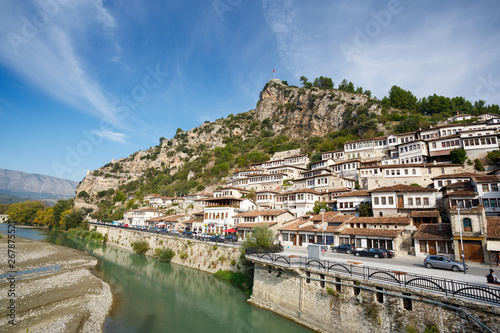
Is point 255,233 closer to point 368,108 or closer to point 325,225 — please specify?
point 325,225

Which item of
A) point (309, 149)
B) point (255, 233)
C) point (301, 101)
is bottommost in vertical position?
point (255, 233)

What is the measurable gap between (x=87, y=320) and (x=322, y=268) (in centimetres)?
1869

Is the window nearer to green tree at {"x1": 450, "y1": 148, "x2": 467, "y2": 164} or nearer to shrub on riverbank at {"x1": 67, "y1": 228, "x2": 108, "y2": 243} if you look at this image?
green tree at {"x1": 450, "y1": 148, "x2": 467, "y2": 164}

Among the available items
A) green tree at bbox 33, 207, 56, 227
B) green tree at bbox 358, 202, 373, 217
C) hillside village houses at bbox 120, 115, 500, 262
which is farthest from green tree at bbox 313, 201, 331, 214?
green tree at bbox 33, 207, 56, 227

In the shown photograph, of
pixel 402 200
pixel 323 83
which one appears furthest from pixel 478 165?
pixel 323 83

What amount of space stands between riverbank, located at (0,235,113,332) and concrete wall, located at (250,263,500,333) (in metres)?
13.8

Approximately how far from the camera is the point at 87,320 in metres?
18.9

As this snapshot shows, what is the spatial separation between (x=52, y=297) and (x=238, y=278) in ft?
59.9

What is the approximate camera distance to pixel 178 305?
23422mm

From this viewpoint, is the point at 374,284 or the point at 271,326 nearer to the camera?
the point at 374,284

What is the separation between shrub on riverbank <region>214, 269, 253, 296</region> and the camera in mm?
25681

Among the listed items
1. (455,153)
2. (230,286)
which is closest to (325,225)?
(230,286)

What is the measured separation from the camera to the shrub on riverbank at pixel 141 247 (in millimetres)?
46938

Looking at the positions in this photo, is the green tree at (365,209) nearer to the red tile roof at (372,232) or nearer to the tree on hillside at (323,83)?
the red tile roof at (372,232)
